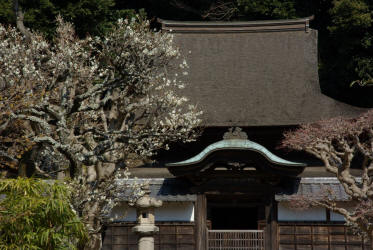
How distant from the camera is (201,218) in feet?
63.0

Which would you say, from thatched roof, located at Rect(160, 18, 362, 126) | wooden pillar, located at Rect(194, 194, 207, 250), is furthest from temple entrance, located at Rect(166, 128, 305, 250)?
thatched roof, located at Rect(160, 18, 362, 126)

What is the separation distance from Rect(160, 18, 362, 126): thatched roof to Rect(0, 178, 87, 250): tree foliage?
30.0ft

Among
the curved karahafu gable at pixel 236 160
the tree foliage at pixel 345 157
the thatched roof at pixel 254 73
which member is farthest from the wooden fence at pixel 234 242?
the thatched roof at pixel 254 73

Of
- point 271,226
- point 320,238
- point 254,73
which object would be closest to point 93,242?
point 271,226

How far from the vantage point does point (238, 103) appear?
2167 cm

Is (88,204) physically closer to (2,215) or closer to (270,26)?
(2,215)

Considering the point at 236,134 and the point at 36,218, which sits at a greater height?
the point at 236,134

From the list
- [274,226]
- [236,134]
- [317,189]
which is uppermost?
[236,134]

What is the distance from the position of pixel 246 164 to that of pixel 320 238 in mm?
2947

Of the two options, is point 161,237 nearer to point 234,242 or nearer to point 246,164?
point 234,242

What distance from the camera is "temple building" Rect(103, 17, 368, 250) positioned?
18.6 m

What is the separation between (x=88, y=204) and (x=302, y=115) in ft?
30.1

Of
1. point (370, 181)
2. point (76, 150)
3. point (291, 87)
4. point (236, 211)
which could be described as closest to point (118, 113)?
point (76, 150)

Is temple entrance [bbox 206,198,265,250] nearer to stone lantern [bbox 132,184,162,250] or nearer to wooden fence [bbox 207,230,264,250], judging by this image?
wooden fence [bbox 207,230,264,250]
